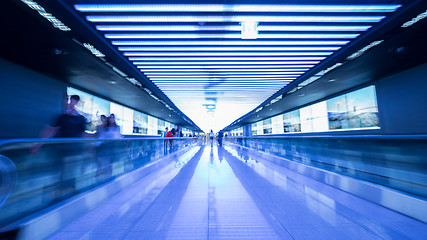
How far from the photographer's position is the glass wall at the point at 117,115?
8.49 meters

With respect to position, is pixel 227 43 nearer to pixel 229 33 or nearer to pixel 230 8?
pixel 229 33

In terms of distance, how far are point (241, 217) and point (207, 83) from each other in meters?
6.54

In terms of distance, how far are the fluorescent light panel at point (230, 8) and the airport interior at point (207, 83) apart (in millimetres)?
23

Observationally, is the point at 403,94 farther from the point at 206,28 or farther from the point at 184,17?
the point at 184,17

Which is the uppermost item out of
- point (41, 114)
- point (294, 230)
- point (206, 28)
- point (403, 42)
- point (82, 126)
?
point (206, 28)

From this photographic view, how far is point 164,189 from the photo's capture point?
3.20m

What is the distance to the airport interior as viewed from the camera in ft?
6.10

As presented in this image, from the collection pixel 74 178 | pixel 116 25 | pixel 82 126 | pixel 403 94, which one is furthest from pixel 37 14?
pixel 403 94

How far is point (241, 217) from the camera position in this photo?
2.11m

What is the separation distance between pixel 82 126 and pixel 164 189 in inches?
88.8

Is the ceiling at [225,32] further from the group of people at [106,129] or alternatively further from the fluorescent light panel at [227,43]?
the group of people at [106,129]

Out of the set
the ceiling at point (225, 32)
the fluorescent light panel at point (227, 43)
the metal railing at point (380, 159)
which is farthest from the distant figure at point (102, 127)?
the metal railing at point (380, 159)

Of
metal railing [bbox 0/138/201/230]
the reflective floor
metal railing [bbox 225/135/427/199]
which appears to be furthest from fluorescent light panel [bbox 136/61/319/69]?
the reflective floor

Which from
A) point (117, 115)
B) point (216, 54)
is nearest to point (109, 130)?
point (216, 54)
